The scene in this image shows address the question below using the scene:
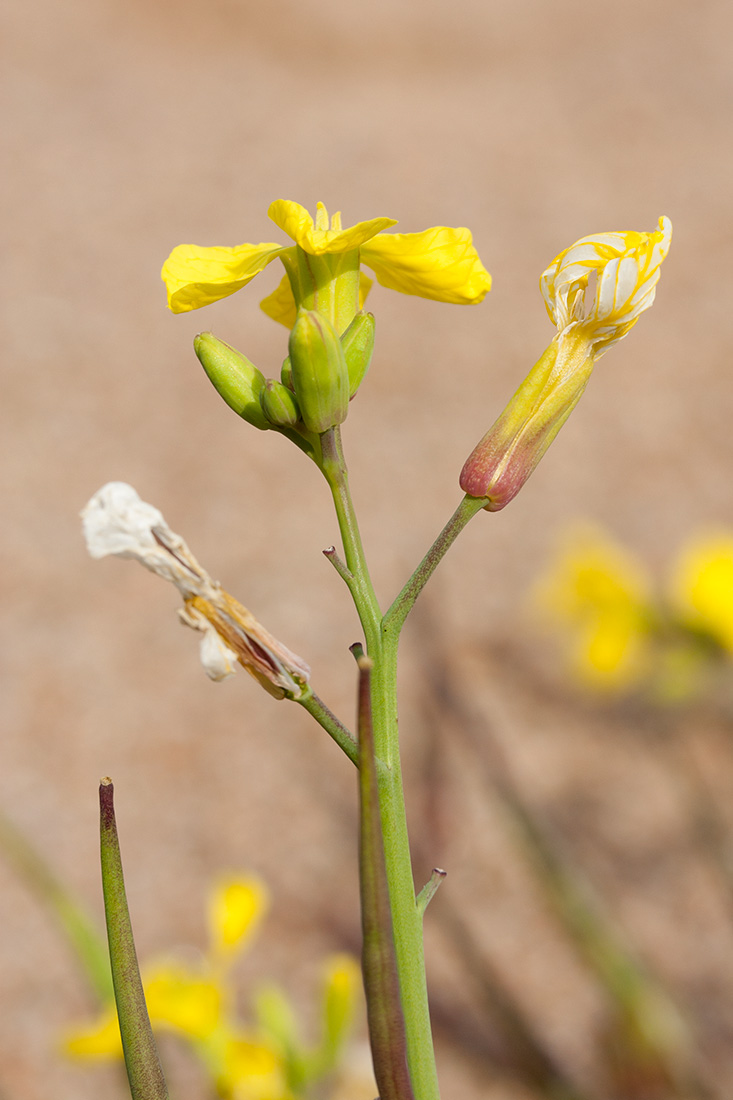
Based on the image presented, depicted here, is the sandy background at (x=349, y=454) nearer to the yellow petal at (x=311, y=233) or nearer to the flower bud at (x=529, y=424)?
the flower bud at (x=529, y=424)

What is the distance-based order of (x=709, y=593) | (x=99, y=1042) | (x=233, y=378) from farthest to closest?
1. (x=709, y=593)
2. (x=99, y=1042)
3. (x=233, y=378)

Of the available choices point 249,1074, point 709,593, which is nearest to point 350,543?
point 249,1074

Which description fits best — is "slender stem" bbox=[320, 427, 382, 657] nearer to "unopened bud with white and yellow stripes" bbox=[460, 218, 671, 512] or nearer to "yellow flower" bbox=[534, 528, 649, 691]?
"unopened bud with white and yellow stripes" bbox=[460, 218, 671, 512]

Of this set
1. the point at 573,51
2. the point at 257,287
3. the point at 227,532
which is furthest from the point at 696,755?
the point at 573,51

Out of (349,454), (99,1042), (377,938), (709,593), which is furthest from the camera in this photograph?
(349,454)

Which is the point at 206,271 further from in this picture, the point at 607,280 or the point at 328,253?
the point at 607,280

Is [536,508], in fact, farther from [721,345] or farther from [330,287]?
[330,287]
